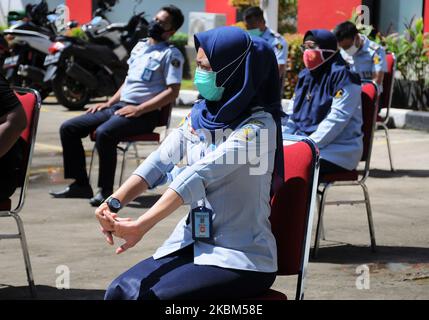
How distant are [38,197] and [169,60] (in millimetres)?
1550

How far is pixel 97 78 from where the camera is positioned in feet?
48.9

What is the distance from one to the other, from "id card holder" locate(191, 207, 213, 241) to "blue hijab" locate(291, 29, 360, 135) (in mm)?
3076

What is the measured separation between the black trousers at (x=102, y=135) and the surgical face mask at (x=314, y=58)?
1.98 m

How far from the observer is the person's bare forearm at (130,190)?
3.80 meters

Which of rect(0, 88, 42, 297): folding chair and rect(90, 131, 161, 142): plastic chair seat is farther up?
rect(0, 88, 42, 297): folding chair

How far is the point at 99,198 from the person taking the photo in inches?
321

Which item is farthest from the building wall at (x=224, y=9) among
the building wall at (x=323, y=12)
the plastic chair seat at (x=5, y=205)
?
the plastic chair seat at (x=5, y=205)

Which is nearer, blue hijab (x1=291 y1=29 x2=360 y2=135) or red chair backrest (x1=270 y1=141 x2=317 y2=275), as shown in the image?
red chair backrest (x1=270 y1=141 x2=317 y2=275)

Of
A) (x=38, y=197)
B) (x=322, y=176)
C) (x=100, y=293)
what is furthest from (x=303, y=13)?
(x=100, y=293)

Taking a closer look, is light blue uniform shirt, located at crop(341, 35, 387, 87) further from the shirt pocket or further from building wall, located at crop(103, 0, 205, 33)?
building wall, located at crop(103, 0, 205, 33)

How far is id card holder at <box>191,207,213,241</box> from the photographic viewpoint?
368 cm

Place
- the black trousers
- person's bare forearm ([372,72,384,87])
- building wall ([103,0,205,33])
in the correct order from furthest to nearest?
building wall ([103,0,205,33]) < person's bare forearm ([372,72,384,87]) < the black trousers

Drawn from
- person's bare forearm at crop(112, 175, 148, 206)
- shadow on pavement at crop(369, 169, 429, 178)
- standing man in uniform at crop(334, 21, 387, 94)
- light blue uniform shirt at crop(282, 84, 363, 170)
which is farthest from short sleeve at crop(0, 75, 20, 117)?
standing man in uniform at crop(334, 21, 387, 94)

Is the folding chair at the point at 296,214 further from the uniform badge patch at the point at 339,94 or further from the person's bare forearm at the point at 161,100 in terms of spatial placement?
the person's bare forearm at the point at 161,100
